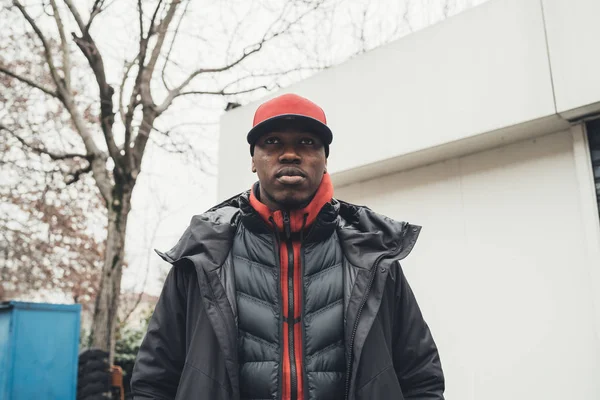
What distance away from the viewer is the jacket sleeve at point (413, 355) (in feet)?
6.04

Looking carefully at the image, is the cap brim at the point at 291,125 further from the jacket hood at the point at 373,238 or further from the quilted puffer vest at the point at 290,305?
the jacket hood at the point at 373,238

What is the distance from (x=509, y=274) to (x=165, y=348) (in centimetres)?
343

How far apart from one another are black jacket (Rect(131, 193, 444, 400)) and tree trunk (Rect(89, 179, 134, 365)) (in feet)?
21.1

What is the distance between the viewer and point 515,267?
4406mm

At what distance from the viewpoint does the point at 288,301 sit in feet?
5.90

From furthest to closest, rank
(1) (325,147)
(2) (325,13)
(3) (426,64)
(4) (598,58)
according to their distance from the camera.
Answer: (2) (325,13) < (3) (426,64) < (4) (598,58) < (1) (325,147)

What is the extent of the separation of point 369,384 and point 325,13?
25.1ft

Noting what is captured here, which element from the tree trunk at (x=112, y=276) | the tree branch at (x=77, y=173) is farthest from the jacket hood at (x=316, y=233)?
the tree branch at (x=77, y=173)

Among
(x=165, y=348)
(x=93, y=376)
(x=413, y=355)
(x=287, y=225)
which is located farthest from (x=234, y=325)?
(x=93, y=376)

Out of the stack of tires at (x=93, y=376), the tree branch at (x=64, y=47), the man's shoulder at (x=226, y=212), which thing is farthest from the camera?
the tree branch at (x=64, y=47)

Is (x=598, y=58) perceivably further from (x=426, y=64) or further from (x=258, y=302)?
(x=258, y=302)

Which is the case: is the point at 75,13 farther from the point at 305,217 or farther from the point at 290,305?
the point at 290,305

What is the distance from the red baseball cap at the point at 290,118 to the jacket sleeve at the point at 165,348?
579mm

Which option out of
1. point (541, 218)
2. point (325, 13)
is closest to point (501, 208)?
point (541, 218)
